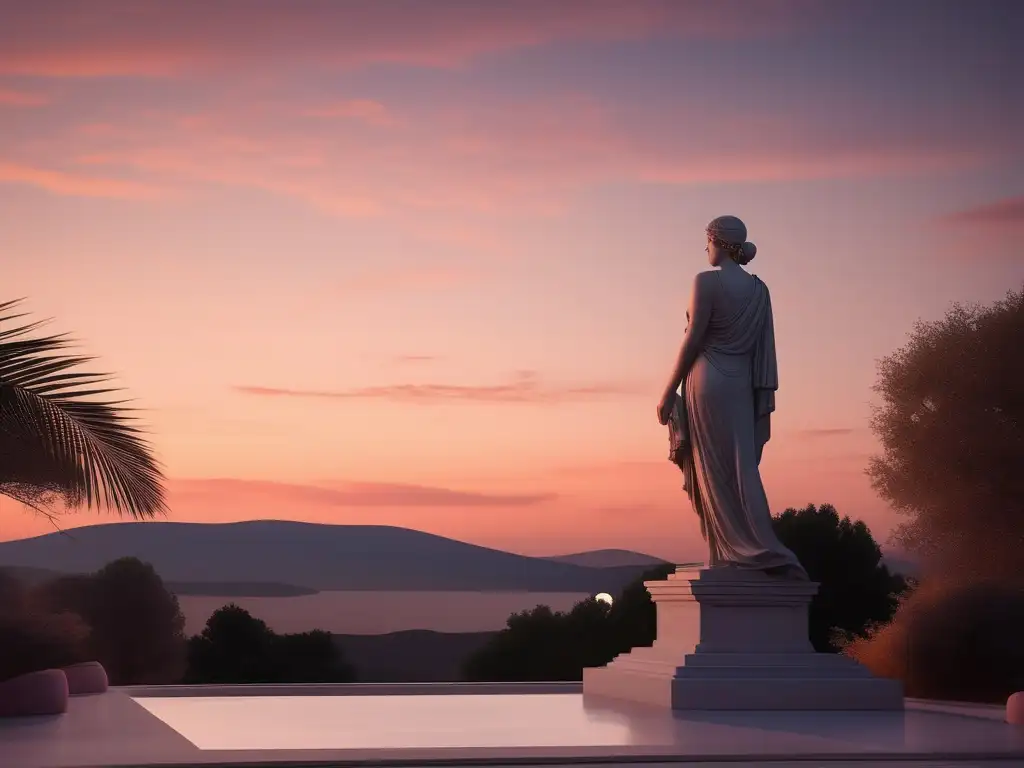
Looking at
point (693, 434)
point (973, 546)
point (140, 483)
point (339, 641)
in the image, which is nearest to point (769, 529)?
point (693, 434)

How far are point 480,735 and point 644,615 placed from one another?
17.2 metres

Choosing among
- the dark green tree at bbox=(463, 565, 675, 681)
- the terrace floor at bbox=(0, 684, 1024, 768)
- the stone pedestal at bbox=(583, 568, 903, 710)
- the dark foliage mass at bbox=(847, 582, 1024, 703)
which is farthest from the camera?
the dark green tree at bbox=(463, 565, 675, 681)

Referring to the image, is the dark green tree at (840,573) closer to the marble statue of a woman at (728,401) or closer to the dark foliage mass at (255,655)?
Answer: the dark foliage mass at (255,655)

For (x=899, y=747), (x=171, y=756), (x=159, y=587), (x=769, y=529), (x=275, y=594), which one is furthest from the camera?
(x=275, y=594)

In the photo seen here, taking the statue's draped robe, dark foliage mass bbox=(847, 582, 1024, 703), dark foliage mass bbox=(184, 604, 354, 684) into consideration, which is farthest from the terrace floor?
dark foliage mass bbox=(184, 604, 354, 684)

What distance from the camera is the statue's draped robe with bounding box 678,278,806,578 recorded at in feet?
42.5

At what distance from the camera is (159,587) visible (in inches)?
1277

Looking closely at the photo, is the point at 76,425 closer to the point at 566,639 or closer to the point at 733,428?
the point at 733,428

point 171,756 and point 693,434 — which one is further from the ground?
point 693,434

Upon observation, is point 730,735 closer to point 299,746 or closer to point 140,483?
point 299,746

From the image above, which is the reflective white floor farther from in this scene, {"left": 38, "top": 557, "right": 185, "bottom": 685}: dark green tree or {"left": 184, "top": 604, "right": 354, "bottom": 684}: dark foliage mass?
{"left": 38, "top": 557, "right": 185, "bottom": 685}: dark green tree

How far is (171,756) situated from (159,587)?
80.8 ft

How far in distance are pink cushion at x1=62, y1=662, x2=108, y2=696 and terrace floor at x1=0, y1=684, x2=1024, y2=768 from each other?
27 cm

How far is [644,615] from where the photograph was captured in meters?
27.1
